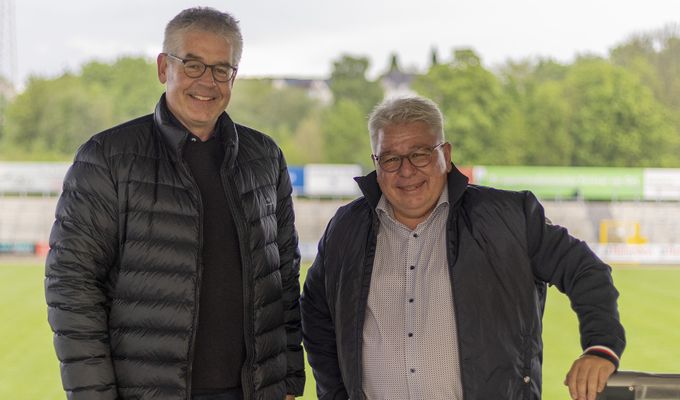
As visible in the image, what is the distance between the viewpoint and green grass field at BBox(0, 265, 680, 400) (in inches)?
302

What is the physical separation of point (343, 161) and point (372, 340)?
573 inches

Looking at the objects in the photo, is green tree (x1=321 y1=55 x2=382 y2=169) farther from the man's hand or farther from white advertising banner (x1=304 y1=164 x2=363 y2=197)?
the man's hand

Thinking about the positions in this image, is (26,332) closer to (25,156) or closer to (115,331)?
(25,156)

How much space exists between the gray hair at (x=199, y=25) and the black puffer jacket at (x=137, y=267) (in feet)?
0.41

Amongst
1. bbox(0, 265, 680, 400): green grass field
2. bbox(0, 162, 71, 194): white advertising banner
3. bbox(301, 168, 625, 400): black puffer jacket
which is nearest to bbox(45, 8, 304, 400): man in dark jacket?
bbox(301, 168, 625, 400): black puffer jacket

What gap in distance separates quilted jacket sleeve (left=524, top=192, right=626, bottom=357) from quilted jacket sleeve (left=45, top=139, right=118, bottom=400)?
0.79 m

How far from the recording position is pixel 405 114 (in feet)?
5.39

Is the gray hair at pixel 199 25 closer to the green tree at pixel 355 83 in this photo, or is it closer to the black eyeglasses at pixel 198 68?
the black eyeglasses at pixel 198 68

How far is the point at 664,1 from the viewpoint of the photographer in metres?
15.6

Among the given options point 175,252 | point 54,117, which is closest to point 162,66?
point 175,252

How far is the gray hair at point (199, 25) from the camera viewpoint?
1577 millimetres

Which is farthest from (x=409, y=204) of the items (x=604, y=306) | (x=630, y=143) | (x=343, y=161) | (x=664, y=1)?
(x=630, y=143)

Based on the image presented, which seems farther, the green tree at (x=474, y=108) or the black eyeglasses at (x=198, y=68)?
the green tree at (x=474, y=108)

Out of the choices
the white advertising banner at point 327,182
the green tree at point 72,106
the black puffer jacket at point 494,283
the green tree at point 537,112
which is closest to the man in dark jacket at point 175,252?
the black puffer jacket at point 494,283
